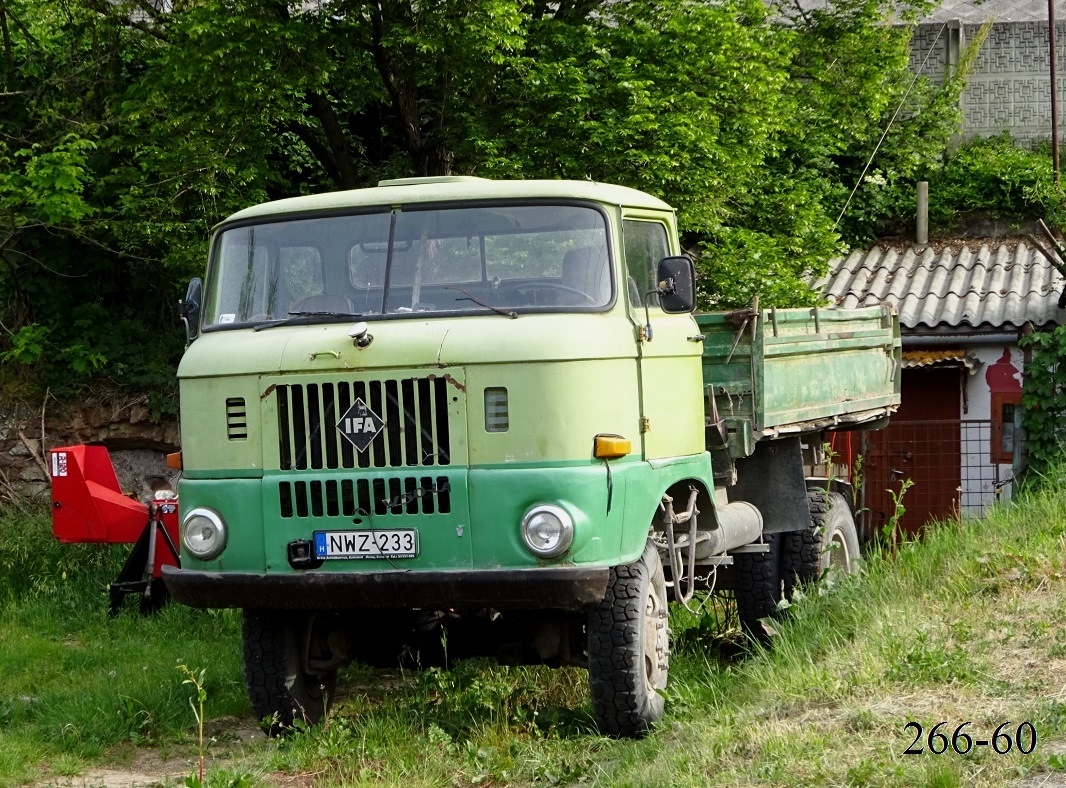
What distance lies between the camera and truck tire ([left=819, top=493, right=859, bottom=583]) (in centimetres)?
866

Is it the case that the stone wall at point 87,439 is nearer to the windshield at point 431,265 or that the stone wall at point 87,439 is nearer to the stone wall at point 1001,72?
the windshield at point 431,265

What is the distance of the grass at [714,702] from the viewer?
15.8 feet

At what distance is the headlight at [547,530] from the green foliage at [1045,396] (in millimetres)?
9144

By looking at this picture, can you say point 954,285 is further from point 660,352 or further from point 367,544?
point 367,544

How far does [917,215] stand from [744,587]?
35.6ft

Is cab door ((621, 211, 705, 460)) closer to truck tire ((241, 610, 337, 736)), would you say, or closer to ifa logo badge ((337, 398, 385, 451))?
ifa logo badge ((337, 398, 385, 451))

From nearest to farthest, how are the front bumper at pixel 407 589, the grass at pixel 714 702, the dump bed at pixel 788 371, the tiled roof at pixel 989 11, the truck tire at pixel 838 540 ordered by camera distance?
the grass at pixel 714 702, the front bumper at pixel 407 589, the dump bed at pixel 788 371, the truck tire at pixel 838 540, the tiled roof at pixel 989 11

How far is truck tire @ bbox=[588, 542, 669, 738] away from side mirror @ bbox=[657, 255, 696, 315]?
121 cm

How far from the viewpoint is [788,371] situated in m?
7.88

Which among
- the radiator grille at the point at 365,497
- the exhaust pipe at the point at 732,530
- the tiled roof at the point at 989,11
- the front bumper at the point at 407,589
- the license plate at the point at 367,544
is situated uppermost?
the tiled roof at the point at 989,11

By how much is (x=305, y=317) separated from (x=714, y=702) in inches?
102

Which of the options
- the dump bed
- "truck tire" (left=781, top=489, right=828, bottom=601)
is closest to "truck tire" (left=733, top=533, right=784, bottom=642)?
"truck tire" (left=781, top=489, right=828, bottom=601)

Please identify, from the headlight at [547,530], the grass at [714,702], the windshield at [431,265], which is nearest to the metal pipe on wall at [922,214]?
the grass at [714,702]

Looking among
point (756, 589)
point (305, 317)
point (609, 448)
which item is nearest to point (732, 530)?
point (756, 589)
